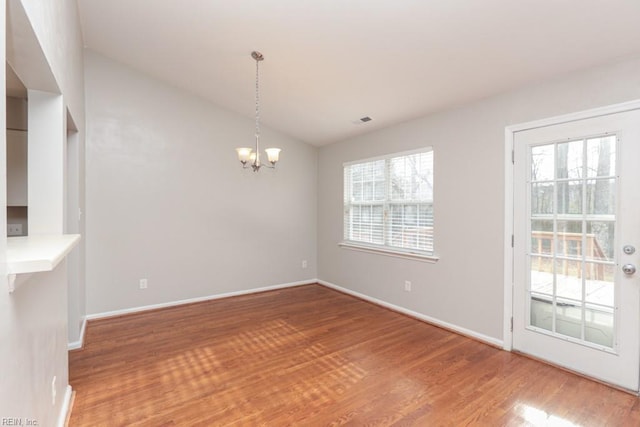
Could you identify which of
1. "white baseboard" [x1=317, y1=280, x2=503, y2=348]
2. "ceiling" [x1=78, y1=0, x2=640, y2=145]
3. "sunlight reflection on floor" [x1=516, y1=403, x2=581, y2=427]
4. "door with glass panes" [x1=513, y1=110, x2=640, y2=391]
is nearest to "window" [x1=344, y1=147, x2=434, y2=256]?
"ceiling" [x1=78, y1=0, x2=640, y2=145]

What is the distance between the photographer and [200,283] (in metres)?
4.43

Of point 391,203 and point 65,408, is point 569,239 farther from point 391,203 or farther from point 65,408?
point 65,408

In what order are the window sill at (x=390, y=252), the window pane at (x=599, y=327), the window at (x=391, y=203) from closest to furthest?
the window pane at (x=599, y=327) < the window sill at (x=390, y=252) < the window at (x=391, y=203)

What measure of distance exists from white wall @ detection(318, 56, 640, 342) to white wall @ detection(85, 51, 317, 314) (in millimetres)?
1901

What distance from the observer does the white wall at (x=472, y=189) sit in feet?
8.27

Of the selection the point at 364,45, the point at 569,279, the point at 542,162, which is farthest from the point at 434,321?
the point at 364,45

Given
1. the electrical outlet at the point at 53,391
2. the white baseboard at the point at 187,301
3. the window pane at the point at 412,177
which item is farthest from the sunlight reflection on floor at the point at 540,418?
the white baseboard at the point at 187,301

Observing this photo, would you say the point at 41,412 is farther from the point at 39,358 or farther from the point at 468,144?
the point at 468,144

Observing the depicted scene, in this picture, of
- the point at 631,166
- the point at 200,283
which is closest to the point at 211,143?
the point at 200,283

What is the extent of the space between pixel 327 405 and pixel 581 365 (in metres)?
2.10

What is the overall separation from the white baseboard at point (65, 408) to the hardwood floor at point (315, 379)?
0.04m

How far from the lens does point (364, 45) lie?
8.69 ft

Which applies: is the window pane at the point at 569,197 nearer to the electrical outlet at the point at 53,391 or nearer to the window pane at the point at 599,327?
the window pane at the point at 599,327

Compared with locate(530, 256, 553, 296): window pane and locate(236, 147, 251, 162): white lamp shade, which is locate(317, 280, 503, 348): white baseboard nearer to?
locate(530, 256, 553, 296): window pane
